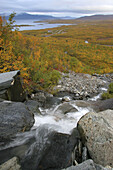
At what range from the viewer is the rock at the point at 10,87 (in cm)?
A: 782

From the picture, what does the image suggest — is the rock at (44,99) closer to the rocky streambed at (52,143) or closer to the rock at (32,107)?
the rock at (32,107)

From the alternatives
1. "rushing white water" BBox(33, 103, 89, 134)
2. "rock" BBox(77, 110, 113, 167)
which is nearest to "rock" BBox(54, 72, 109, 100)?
"rushing white water" BBox(33, 103, 89, 134)

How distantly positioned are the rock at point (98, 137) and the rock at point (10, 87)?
15.1 feet

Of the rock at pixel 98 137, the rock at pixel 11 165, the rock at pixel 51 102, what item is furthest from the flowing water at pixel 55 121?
the rock at pixel 98 137

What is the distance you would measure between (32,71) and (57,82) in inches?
167

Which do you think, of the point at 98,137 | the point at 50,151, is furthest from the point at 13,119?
the point at 98,137

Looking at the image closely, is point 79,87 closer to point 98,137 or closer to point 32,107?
point 32,107

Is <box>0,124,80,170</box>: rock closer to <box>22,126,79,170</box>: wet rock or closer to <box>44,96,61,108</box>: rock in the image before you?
<box>22,126,79,170</box>: wet rock

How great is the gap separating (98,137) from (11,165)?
3630 millimetres

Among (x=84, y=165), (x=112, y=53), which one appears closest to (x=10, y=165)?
(x=84, y=165)

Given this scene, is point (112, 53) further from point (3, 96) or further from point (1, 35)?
point (3, 96)

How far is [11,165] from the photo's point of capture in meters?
5.03

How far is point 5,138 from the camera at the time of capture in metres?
6.04

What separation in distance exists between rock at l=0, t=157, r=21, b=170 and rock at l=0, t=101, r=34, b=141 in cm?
111
